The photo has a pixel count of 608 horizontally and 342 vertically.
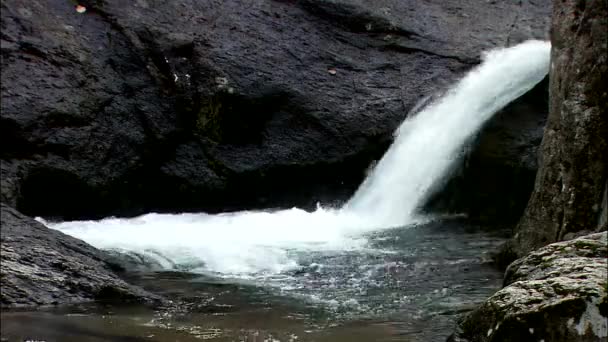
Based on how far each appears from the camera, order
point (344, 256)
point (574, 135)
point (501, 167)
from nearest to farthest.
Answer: point (574, 135) < point (344, 256) < point (501, 167)

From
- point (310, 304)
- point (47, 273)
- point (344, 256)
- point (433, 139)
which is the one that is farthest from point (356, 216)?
point (47, 273)

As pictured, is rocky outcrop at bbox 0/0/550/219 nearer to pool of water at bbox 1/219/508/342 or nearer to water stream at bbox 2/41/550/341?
water stream at bbox 2/41/550/341

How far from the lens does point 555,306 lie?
3943mm

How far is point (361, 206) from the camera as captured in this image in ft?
33.4

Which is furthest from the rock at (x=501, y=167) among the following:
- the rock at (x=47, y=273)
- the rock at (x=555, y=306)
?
the rock at (x=47, y=273)

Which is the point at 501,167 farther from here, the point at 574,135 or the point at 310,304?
the point at 310,304

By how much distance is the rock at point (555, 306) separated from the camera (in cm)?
389

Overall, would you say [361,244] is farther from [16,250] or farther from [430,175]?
[16,250]

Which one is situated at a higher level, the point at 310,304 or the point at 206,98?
the point at 206,98

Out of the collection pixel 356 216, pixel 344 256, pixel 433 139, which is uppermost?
pixel 433 139

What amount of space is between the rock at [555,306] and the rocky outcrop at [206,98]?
204 inches

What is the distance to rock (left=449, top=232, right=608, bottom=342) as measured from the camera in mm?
3887

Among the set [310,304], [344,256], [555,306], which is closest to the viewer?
[555,306]

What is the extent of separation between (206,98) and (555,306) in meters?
6.45
